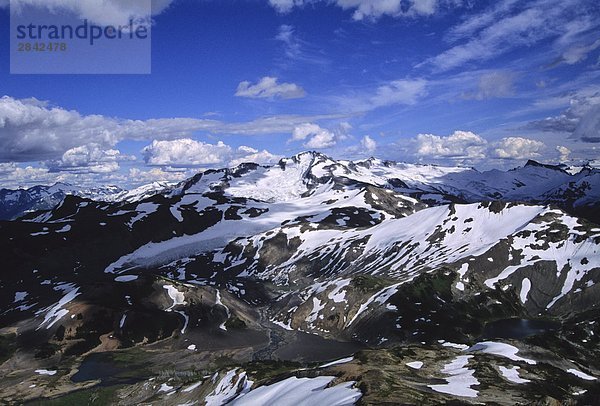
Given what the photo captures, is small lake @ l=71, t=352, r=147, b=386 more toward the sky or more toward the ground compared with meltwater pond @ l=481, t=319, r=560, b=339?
more toward the ground

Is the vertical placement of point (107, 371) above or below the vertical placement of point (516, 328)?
below

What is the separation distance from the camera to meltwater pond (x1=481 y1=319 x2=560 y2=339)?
151 meters

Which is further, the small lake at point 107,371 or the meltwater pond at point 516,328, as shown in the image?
the meltwater pond at point 516,328

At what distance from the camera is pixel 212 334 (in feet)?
576

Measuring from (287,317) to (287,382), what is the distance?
409 feet

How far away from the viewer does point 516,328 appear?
157625 millimetres

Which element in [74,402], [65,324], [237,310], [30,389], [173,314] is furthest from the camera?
[237,310]

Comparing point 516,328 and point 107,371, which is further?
point 516,328

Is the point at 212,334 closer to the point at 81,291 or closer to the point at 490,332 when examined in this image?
the point at 81,291

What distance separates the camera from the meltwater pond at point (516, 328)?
151000mm

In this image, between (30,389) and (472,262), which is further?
(472,262)

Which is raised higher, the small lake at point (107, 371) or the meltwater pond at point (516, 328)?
the meltwater pond at point (516, 328)

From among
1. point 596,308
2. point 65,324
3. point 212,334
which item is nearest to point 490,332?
point 596,308

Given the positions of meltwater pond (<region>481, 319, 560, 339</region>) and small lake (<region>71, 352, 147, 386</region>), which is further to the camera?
meltwater pond (<region>481, 319, 560, 339</region>)
